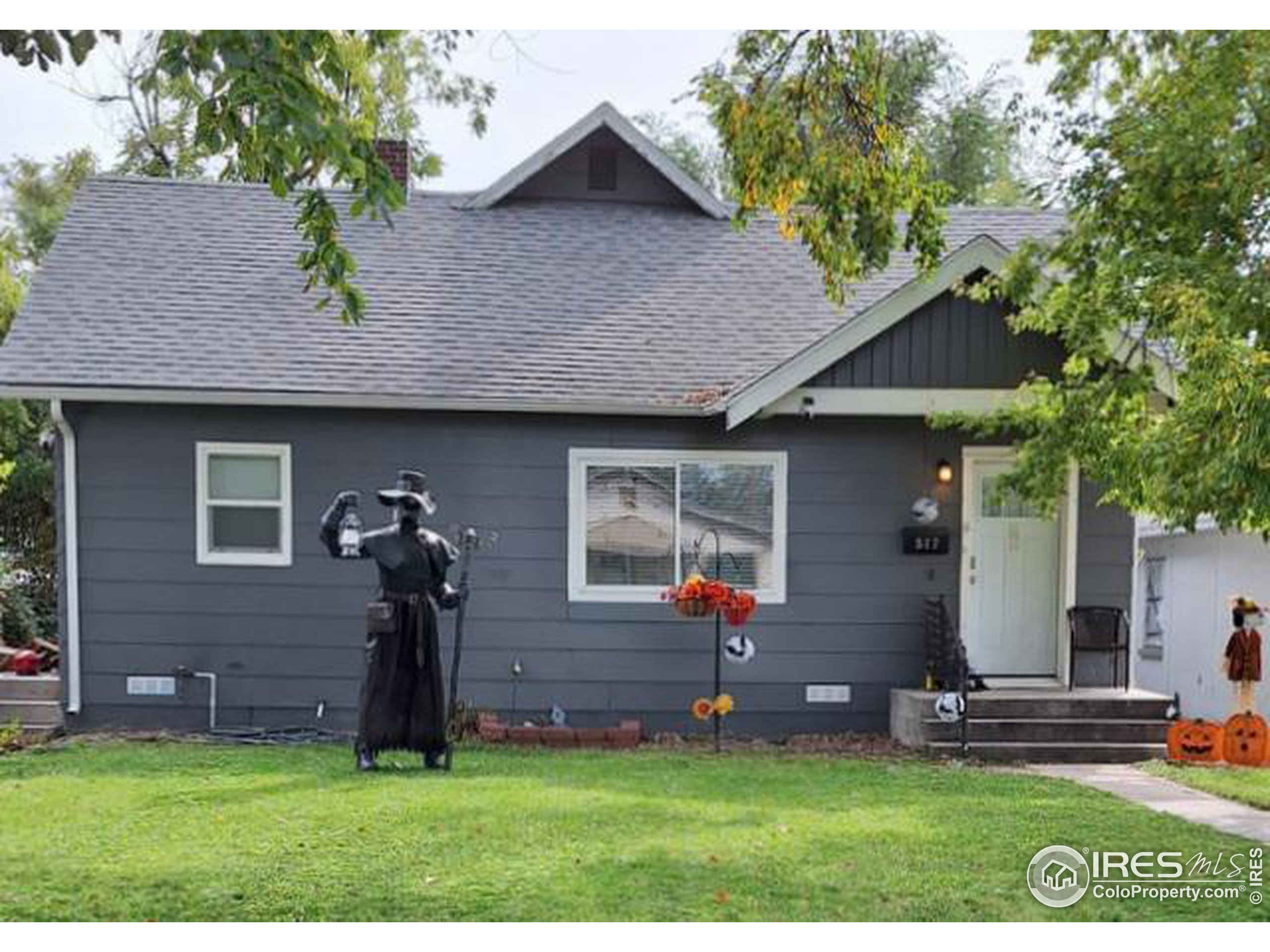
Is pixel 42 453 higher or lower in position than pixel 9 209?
lower

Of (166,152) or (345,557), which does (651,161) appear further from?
(166,152)

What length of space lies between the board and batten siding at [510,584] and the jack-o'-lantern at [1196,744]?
1.32 metres

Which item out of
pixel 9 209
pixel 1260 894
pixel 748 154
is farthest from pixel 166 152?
pixel 1260 894

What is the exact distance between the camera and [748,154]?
6656 millimetres

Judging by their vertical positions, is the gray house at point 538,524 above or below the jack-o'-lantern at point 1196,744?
above

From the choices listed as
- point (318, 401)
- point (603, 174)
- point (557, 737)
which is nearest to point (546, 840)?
point (557, 737)

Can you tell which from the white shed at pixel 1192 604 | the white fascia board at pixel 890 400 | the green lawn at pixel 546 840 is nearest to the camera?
the green lawn at pixel 546 840

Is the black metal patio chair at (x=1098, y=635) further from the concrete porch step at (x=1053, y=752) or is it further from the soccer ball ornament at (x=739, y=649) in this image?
the soccer ball ornament at (x=739, y=649)

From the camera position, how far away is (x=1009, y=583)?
923 cm

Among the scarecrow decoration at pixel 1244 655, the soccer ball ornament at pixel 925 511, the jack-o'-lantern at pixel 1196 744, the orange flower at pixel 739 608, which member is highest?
the soccer ball ornament at pixel 925 511

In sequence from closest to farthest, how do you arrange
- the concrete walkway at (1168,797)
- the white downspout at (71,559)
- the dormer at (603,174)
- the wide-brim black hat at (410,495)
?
the concrete walkway at (1168,797) → the wide-brim black hat at (410,495) → the white downspout at (71,559) → the dormer at (603,174)

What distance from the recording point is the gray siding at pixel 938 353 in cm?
866

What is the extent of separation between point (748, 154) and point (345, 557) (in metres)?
3.45

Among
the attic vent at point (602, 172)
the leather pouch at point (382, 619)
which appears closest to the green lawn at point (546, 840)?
the leather pouch at point (382, 619)
